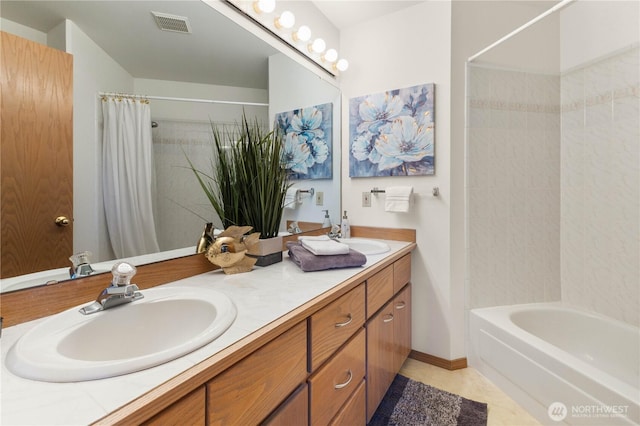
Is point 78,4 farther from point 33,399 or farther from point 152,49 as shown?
point 33,399

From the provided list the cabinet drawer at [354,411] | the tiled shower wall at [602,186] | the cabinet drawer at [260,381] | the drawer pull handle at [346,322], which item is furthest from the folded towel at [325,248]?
the tiled shower wall at [602,186]

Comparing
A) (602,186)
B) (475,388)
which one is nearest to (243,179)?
(475,388)

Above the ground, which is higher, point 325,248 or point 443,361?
point 325,248

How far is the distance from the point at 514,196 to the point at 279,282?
68.3 inches

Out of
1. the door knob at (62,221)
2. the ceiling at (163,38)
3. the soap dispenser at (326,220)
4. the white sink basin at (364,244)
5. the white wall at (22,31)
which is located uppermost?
the ceiling at (163,38)

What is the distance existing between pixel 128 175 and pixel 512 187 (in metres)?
2.14

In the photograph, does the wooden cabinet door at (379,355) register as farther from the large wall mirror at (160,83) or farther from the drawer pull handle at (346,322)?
the large wall mirror at (160,83)

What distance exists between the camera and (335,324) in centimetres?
94

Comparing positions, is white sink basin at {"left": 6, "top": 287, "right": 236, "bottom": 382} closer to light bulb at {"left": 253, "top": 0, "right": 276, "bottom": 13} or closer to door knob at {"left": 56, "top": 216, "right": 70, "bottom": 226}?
door knob at {"left": 56, "top": 216, "right": 70, "bottom": 226}

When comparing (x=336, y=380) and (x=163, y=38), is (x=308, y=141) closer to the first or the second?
(x=163, y=38)

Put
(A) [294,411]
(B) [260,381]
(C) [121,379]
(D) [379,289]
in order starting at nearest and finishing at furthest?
(C) [121,379] < (B) [260,381] < (A) [294,411] < (D) [379,289]

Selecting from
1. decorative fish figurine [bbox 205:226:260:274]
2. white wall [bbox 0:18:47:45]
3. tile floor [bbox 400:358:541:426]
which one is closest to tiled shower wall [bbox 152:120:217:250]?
decorative fish figurine [bbox 205:226:260:274]

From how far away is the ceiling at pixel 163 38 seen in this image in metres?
0.73

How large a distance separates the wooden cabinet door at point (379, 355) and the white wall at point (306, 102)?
2.42 feet
